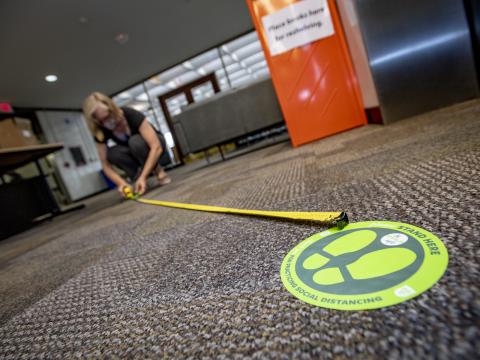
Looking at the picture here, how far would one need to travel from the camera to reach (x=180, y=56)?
21.5ft

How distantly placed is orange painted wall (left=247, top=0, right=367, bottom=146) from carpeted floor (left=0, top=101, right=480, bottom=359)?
3.89 feet

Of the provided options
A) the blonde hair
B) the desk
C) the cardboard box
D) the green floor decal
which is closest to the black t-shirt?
the blonde hair

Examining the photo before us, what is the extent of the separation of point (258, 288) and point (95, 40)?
561cm

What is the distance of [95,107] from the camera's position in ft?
6.77

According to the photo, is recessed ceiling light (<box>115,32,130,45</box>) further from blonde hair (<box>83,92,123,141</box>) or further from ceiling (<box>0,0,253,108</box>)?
blonde hair (<box>83,92,123,141</box>)

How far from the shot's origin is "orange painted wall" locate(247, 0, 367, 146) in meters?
2.04

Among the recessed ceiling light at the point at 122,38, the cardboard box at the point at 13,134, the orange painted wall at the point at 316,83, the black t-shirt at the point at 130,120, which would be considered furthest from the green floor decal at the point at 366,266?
the recessed ceiling light at the point at 122,38

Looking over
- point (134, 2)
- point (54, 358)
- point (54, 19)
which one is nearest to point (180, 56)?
point (134, 2)

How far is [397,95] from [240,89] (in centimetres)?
159

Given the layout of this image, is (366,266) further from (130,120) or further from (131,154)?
(131,154)

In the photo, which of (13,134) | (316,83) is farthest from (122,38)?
(316,83)

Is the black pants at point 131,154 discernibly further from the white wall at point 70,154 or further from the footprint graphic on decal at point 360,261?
the white wall at point 70,154

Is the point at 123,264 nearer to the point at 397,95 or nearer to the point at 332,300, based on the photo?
the point at 332,300

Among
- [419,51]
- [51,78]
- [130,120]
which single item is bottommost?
[419,51]
